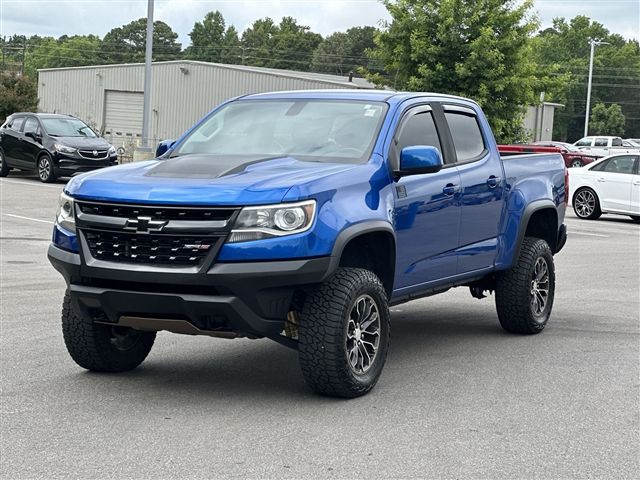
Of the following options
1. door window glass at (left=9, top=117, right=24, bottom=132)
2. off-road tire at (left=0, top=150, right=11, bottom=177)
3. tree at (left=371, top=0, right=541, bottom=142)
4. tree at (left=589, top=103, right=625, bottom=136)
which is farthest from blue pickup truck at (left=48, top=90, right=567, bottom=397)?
tree at (left=589, top=103, right=625, bottom=136)

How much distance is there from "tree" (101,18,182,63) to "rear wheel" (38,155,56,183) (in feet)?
407

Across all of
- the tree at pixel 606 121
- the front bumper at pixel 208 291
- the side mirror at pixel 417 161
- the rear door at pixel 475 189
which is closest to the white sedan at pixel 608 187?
the rear door at pixel 475 189

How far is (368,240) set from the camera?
6902 mm

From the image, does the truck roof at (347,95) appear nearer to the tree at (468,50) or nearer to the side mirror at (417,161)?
the side mirror at (417,161)

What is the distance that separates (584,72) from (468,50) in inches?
3450

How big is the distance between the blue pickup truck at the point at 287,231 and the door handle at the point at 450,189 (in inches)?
0.6

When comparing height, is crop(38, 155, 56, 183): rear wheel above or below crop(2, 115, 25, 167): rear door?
below

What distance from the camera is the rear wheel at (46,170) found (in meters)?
27.7

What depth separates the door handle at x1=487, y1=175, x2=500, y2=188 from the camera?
27.7ft

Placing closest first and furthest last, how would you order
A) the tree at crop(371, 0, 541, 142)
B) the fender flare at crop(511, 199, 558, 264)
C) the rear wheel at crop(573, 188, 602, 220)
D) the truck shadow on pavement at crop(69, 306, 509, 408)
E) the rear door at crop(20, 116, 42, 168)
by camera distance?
the truck shadow on pavement at crop(69, 306, 509, 408) → the fender flare at crop(511, 199, 558, 264) → the rear wheel at crop(573, 188, 602, 220) → the rear door at crop(20, 116, 42, 168) → the tree at crop(371, 0, 541, 142)

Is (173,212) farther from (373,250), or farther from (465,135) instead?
(465,135)

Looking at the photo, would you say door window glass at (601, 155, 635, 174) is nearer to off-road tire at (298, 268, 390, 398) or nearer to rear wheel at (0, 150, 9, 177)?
rear wheel at (0, 150, 9, 177)

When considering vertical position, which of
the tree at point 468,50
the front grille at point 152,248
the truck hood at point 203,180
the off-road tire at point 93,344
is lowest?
the off-road tire at point 93,344

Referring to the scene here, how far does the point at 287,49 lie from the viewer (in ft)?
497
